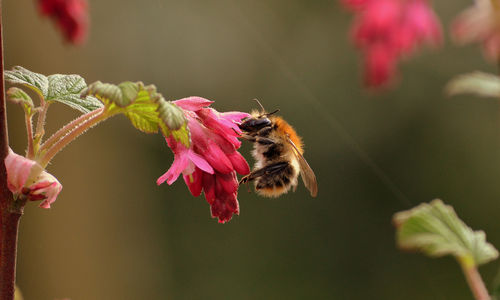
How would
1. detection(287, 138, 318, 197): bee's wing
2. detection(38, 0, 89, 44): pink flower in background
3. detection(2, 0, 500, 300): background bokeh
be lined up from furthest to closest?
detection(2, 0, 500, 300): background bokeh, detection(287, 138, 318, 197): bee's wing, detection(38, 0, 89, 44): pink flower in background

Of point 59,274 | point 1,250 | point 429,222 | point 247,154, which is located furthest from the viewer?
point 59,274

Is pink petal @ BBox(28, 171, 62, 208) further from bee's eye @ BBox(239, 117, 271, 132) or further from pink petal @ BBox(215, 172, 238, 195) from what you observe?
bee's eye @ BBox(239, 117, 271, 132)

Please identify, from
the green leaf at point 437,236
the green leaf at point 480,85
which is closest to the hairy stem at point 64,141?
the green leaf at point 437,236

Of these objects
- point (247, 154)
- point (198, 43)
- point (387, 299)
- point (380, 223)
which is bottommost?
point (387, 299)

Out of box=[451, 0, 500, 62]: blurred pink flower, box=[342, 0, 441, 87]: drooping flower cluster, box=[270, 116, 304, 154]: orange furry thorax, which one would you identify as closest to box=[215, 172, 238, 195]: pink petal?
box=[270, 116, 304, 154]: orange furry thorax

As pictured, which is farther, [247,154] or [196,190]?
[247,154]

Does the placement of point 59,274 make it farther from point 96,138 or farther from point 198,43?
point 198,43

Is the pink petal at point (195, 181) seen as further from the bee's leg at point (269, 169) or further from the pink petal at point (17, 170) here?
the bee's leg at point (269, 169)

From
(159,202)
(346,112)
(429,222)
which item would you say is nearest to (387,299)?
(346,112)
